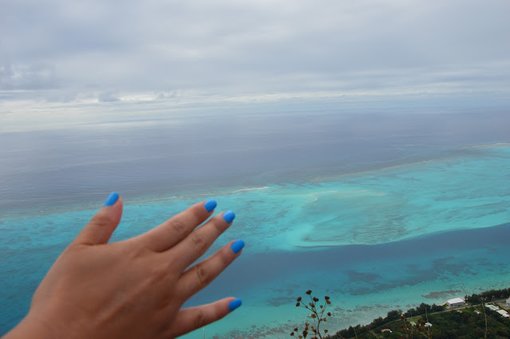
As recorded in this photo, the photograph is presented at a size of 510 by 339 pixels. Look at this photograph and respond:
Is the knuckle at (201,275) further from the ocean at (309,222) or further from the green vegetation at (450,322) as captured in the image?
the ocean at (309,222)

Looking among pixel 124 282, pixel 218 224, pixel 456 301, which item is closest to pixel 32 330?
pixel 124 282

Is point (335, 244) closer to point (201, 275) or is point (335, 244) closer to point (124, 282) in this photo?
point (201, 275)

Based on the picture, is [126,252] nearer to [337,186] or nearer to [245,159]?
[337,186]

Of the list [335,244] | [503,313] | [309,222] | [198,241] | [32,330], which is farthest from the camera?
[309,222]

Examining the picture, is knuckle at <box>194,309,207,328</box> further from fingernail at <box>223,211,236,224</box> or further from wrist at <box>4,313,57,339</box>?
wrist at <box>4,313,57,339</box>

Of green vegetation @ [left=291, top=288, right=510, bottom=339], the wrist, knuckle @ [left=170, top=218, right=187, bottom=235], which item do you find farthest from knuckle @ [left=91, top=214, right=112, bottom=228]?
green vegetation @ [left=291, top=288, right=510, bottom=339]

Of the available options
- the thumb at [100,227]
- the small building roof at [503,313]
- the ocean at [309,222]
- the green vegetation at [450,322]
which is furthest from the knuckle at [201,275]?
the small building roof at [503,313]
